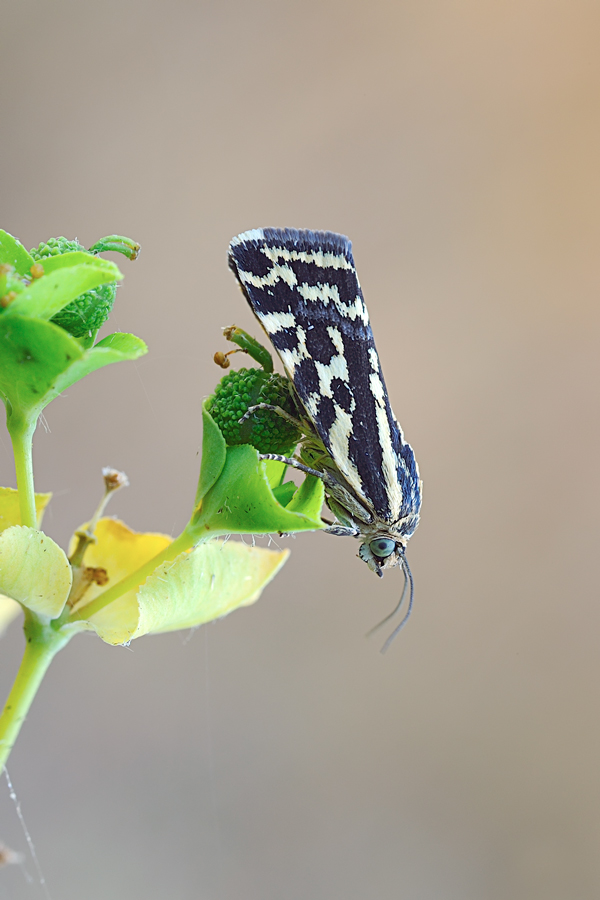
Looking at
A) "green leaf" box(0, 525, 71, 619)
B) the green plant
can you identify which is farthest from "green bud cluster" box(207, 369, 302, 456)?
"green leaf" box(0, 525, 71, 619)

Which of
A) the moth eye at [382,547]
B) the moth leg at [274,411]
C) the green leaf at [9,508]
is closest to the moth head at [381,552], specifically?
the moth eye at [382,547]

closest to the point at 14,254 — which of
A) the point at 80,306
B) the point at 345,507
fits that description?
the point at 80,306

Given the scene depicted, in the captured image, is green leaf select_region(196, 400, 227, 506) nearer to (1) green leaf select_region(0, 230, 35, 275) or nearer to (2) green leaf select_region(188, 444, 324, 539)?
(2) green leaf select_region(188, 444, 324, 539)

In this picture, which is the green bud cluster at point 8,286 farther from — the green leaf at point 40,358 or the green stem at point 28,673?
the green stem at point 28,673

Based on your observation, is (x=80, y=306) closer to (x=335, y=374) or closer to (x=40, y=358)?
(x=40, y=358)

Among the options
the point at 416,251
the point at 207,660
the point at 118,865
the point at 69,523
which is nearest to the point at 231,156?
the point at 416,251
